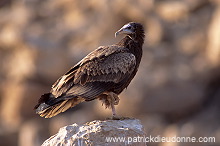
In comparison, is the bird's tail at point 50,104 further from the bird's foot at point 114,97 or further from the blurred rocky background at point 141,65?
the blurred rocky background at point 141,65

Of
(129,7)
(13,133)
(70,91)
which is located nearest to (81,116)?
(13,133)

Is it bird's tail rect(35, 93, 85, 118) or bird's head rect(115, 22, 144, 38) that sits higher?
bird's head rect(115, 22, 144, 38)

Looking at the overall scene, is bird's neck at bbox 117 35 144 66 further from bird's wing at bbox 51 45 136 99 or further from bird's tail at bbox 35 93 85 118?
bird's tail at bbox 35 93 85 118

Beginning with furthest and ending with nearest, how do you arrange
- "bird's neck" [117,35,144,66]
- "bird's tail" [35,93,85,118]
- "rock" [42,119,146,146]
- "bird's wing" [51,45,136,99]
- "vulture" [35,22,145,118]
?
"bird's neck" [117,35,144,66]
"bird's wing" [51,45,136,99]
"vulture" [35,22,145,118]
"bird's tail" [35,93,85,118]
"rock" [42,119,146,146]

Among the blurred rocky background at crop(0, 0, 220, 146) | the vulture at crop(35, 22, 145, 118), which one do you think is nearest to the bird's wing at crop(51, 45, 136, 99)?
the vulture at crop(35, 22, 145, 118)

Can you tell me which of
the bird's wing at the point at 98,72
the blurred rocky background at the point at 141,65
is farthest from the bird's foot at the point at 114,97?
the blurred rocky background at the point at 141,65

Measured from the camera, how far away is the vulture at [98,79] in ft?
45.7

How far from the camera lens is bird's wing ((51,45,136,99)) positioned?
46.6 ft

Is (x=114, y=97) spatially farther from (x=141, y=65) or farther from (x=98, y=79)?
(x=141, y=65)

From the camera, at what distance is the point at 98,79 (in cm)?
1458

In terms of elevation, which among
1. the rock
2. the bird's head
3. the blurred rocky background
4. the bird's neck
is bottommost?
the rock

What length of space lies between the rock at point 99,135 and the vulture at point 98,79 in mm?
952

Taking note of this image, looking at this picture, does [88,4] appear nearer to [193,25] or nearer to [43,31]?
[43,31]

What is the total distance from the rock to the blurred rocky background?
1374cm
